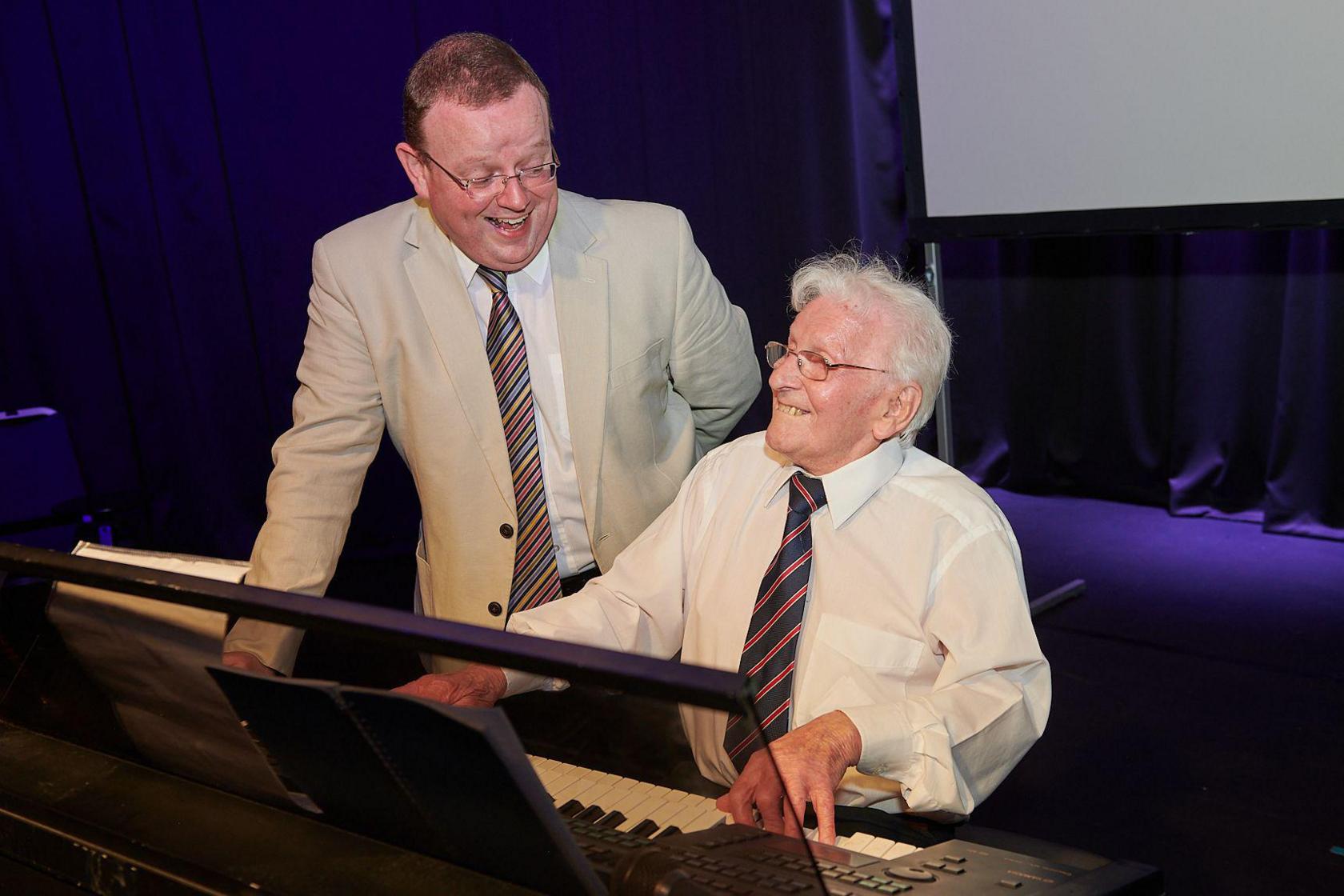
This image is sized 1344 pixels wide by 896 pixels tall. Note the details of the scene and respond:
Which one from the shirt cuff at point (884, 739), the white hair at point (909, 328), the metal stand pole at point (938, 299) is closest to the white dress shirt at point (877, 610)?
Answer: the shirt cuff at point (884, 739)

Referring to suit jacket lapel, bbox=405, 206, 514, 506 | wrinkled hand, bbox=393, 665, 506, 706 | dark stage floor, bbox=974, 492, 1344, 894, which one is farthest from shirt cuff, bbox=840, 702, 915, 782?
dark stage floor, bbox=974, 492, 1344, 894

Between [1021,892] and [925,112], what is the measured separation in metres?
3.08

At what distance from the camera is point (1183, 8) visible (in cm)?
324

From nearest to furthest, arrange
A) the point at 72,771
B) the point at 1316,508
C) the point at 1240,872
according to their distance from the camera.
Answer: the point at 72,771 → the point at 1240,872 → the point at 1316,508

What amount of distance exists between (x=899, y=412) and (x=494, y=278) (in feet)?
2.39

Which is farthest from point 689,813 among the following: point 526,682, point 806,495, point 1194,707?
point 1194,707

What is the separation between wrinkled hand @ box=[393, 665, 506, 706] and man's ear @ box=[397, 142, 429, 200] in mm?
1072

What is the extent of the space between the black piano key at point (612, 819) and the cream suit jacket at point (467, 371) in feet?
3.54

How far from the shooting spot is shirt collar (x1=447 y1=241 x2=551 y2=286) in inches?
84.7

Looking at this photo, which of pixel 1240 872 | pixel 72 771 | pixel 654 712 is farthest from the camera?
pixel 1240 872

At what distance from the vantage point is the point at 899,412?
190 centimetres

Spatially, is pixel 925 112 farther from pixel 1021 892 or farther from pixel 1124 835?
pixel 1021 892

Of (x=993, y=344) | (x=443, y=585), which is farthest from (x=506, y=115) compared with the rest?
(x=993, y=344)

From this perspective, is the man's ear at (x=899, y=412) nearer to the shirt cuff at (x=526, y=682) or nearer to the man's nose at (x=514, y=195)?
the man's nose at (x=514, y=195)
